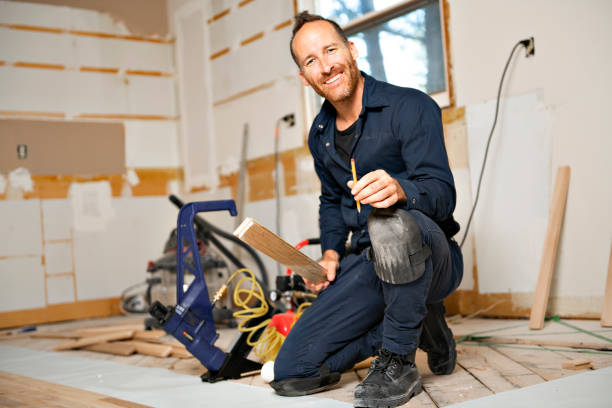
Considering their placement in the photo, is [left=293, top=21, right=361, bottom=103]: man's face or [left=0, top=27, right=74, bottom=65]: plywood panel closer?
[left=293, top=21, right=361, bottom=103]: man's face

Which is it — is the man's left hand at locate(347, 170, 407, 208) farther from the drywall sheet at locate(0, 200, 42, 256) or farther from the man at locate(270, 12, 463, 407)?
the drywall sheet at locate(0, 200, 42, 256)

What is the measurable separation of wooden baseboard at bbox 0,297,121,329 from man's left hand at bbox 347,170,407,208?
4.10m

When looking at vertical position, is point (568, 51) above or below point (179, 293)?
above

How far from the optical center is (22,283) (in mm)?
4789

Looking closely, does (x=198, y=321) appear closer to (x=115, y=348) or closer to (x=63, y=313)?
(x=115, y=348)

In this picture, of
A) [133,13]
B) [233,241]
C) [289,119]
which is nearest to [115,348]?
[233,241]

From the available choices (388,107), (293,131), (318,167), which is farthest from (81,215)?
(388,107)

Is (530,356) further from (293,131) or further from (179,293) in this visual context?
(293,131)

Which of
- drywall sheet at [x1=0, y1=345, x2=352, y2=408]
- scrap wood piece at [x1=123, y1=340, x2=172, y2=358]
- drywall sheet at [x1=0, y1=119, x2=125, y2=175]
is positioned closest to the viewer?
drywall sheet at [x1=0, y1=345, x2=352, y2=408]

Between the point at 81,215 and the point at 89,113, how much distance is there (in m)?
0.88

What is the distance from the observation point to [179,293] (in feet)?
7.38

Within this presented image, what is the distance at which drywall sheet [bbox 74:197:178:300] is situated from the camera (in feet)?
16.6

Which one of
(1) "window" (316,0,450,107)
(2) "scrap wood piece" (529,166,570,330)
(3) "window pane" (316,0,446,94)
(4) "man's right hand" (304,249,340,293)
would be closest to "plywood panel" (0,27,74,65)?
(1) "window" (316,0,450,107)

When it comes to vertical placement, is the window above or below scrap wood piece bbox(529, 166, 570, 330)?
above
